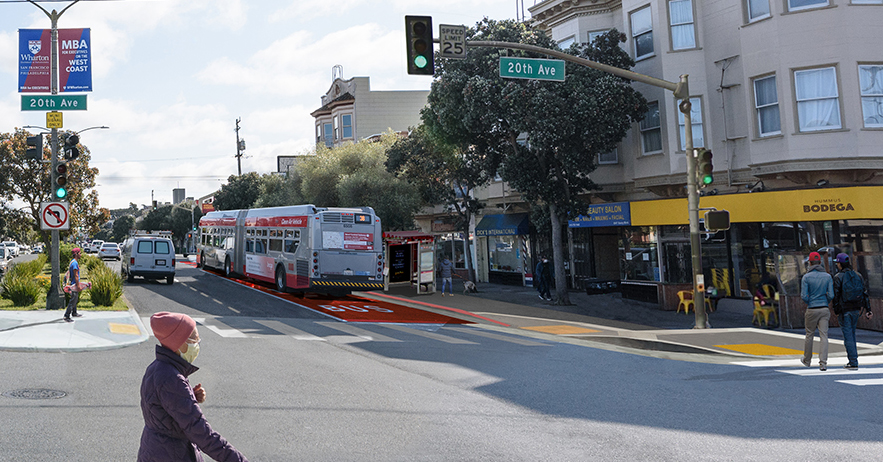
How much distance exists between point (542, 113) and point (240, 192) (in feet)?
161

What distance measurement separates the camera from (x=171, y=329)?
3775 millimetres

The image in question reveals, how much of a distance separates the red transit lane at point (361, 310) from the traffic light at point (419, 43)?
8741 mm

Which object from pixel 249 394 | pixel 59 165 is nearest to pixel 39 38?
pixel 59 165

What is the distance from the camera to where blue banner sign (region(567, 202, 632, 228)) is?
2533 cm

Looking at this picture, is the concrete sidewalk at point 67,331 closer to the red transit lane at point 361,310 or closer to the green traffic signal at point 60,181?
the green traffic signal at point 60,181

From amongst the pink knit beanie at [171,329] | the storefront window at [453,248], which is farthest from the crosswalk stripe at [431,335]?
the storefront window at [453,248]

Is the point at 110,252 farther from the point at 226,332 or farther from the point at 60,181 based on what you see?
the point at 226,332

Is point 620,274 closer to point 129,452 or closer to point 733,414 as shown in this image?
point 733,414

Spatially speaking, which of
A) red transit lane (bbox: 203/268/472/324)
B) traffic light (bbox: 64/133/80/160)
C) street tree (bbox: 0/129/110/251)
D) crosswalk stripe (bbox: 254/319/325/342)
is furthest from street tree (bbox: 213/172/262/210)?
crosswalk stripe (bbox: 254/319/325/342)

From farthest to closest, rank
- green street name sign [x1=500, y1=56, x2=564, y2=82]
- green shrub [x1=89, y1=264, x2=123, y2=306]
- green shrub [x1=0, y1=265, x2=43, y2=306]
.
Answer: green shrub [x1=89, y1=264, x2=123, y2=306] < green shrub [x1=0, y1=265, x2=43, y2=306] < green street name sign [x1=500, y1=56, x2=564, y2=82]

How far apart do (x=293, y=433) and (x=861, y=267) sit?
642 inches

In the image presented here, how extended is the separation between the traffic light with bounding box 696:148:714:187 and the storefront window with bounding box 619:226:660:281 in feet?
32.4

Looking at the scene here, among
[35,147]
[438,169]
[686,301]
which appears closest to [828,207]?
[686,301]

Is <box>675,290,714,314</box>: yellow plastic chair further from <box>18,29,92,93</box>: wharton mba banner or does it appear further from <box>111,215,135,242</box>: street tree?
<box>111,215,135,242</box>: street tree
